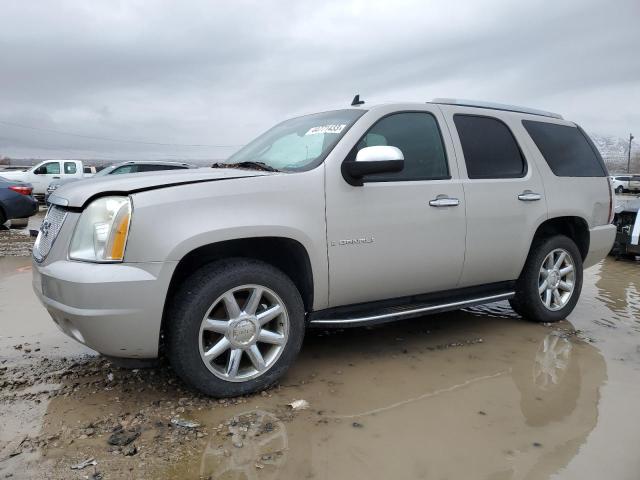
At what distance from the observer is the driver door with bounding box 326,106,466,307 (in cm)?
323

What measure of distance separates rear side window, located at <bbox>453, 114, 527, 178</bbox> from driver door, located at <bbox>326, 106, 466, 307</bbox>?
21 centimetres

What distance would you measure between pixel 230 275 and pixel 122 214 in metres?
0.66

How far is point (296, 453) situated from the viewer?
2.44 m

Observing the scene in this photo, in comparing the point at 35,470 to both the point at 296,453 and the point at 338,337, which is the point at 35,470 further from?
the point at 338,337

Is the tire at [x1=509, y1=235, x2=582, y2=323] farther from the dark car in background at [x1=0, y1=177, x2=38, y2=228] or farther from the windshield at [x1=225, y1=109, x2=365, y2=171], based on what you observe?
the dark car in background at [x1=0, y1=177, x2=38, y2=228]

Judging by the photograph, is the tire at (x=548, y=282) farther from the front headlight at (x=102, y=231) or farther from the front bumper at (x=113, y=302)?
the front headlight at (x=102, y=231)

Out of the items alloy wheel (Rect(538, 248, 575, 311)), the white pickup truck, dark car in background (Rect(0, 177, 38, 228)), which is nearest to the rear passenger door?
alloy wheel (Rect(538, 248, 575, 311))

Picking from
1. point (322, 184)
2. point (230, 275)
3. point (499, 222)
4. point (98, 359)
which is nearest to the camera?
point (230, 275)

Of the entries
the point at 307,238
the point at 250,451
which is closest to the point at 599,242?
the point at 307,238

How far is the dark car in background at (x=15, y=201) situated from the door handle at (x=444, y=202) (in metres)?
10.3

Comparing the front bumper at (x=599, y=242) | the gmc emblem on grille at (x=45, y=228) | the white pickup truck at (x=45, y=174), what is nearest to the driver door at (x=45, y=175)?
the white pickup truck at (x=45, y=174)

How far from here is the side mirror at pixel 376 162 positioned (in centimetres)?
310

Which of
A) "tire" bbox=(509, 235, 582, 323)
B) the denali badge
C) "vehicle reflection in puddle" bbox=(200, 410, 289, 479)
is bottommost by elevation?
"vehicle reflection in puddle" bbox=(200, 410, 289, 479)

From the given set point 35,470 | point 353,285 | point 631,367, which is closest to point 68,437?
point 35,470
